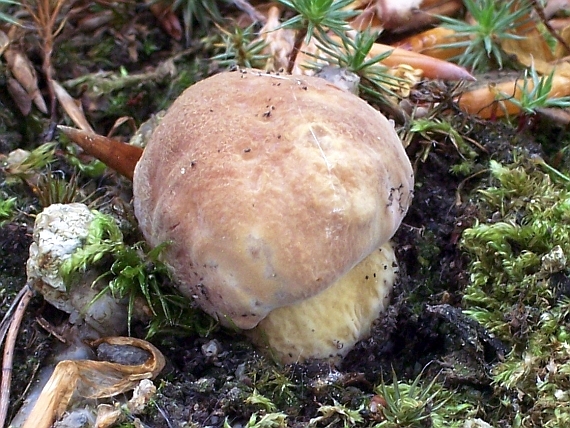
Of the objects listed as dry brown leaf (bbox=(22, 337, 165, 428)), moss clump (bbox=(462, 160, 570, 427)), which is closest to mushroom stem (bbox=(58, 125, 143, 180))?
dry brown leaf (bbox=(22, 337, 165, 428))

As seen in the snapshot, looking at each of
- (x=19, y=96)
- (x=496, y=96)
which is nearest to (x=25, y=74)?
(x=19, y=96)

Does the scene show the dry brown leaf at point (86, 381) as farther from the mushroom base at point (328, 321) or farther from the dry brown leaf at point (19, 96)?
the dry brown leaf at point (19, 96)

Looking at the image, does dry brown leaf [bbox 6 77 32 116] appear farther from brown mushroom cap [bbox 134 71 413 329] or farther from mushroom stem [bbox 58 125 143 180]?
brown mushroom cap [bbox 134 71 413 329]

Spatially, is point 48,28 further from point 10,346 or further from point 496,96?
point 496,96

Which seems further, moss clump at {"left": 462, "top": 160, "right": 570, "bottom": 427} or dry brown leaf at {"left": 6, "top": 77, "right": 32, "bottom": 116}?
dry brown leaf at {"left": 6, "top": 77, "right": 32, "bottom": 116}

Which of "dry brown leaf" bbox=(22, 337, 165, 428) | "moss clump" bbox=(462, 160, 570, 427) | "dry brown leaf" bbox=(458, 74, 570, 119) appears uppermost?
"dry brown leaf" bbox=(458, 74, 570, 119)

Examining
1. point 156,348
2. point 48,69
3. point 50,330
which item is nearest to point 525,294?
point 156,348

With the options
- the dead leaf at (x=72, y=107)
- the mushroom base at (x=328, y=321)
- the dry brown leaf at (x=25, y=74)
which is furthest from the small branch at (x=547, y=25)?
the dry brown leaf at (x=25, y=74)
